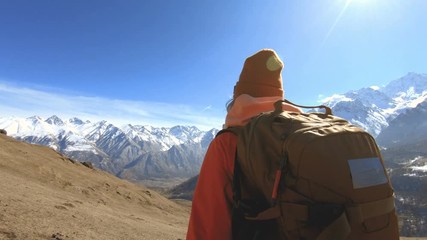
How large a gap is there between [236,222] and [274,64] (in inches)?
82.1

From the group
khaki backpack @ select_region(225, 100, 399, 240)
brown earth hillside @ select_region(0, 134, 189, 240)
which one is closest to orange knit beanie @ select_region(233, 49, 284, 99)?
khaki backpack @ select_region(225, 100, 399, 240)

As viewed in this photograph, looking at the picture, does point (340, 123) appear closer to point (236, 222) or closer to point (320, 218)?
point (320, 218)

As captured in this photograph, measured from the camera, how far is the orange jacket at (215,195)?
321 centimetres

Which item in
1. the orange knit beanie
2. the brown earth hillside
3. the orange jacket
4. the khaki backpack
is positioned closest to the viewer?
the khaki backpack

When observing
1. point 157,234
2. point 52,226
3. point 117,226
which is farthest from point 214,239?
point 157,234

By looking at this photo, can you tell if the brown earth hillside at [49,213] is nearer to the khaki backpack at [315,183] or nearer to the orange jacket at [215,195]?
the orange jacket at [215,195]

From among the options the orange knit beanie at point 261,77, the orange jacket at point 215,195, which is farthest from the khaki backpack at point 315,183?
the orange knit beanie at point 261,77

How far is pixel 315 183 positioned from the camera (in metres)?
2.66

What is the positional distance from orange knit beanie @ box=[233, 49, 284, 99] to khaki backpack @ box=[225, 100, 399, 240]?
1.21 m

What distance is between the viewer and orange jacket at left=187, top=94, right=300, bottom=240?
321 cm

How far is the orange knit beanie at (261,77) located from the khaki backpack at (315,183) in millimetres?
1212

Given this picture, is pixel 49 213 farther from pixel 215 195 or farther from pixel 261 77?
pixel 215 195

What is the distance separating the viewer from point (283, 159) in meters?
2.75

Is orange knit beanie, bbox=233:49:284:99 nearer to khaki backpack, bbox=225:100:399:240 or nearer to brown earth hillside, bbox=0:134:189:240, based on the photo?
khaki backpack, bbox=225:100:399:240
